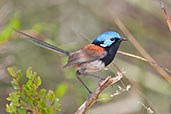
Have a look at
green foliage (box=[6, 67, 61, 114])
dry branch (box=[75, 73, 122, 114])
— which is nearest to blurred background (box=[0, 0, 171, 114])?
dry branch (box=[75, 73, 122, 114])

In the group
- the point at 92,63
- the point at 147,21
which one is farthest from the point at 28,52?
the point at 92,63

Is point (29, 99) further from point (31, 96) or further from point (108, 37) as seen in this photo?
point (108, 37)

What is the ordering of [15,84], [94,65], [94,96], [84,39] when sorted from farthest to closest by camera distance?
[84,39] → [94,65] → [94,96] → [15,84]

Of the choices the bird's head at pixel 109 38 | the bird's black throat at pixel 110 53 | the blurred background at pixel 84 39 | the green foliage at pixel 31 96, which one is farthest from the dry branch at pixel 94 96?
the blurred background at pixel 84 39

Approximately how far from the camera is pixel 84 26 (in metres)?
5.73

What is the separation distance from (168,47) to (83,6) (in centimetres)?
167

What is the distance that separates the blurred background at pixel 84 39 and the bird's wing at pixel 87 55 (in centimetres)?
115

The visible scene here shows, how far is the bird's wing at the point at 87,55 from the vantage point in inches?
125

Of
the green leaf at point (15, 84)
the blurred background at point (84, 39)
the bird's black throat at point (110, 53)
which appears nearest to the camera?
the green leaf at point (15, 84)

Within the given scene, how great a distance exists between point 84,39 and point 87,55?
6.39 feet

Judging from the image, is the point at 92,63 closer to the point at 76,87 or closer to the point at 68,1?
the point at 76,87

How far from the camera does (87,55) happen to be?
10.5 feet

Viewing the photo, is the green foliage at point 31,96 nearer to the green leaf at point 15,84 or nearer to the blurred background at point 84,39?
the green leaf at point 15,84

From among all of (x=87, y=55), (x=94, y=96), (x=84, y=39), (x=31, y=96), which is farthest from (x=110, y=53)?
(x=84, y=39)
